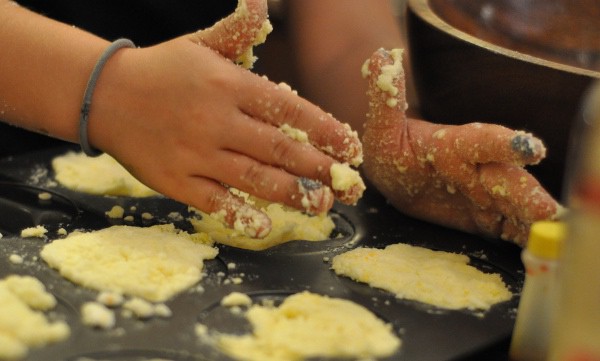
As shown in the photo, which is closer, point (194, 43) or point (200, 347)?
point (200, 347)

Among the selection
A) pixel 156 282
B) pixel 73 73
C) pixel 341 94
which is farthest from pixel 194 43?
pixel 341 94

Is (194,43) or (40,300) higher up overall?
(194,43)

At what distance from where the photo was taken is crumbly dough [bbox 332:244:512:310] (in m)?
0.71

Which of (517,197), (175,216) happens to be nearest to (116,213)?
(175,216)

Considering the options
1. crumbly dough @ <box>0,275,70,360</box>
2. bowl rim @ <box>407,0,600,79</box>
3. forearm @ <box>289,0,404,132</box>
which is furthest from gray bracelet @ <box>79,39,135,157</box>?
forearm @ <box>289,0,404,132</box>

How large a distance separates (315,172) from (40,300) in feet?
0.92

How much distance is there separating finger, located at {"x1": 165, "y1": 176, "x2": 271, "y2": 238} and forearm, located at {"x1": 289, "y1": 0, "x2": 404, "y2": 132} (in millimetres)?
433

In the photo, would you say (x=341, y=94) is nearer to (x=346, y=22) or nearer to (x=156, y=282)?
(x=346, y=22)

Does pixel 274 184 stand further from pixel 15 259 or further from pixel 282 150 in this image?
pixel 15 259

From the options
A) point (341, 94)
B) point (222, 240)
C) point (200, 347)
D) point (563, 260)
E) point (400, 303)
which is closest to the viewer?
point (563, 260)

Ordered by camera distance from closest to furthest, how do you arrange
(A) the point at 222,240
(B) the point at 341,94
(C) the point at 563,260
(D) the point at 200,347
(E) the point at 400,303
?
(C) the point at 563,260, (D) the point at 200,347, (E) the point at 400,303, (A) the point at 222,240, (B) the point at 341,94

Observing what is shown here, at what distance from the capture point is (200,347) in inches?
23.5

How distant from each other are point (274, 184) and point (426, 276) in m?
0.17

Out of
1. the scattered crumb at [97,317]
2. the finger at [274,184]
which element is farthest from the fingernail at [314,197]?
the scattered crumb at [97,317]
